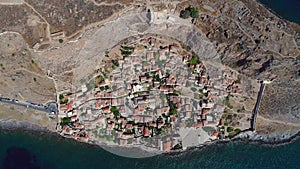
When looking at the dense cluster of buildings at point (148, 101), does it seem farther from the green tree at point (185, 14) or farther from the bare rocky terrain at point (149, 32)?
the green tree at point (185, 14)

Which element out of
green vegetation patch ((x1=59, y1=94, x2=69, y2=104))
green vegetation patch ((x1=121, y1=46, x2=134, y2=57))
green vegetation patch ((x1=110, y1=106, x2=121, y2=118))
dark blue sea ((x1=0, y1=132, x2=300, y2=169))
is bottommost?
dark blue sea ((x1=0, y1=132, x2=300, y2=169))

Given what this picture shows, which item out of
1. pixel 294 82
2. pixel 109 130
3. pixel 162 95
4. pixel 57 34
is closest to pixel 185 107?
pixel 162 95

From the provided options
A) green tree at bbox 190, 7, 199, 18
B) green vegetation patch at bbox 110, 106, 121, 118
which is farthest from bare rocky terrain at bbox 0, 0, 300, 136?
green vegetation patch at bbox 110, 106, 121, 118

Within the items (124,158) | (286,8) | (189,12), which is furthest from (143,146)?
(286,8)

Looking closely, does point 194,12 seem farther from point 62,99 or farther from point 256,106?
point 62,99

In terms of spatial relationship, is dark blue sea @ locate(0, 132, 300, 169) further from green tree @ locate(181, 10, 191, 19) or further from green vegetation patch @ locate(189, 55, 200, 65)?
green tree @ locate(181, 10, 191, 19)
